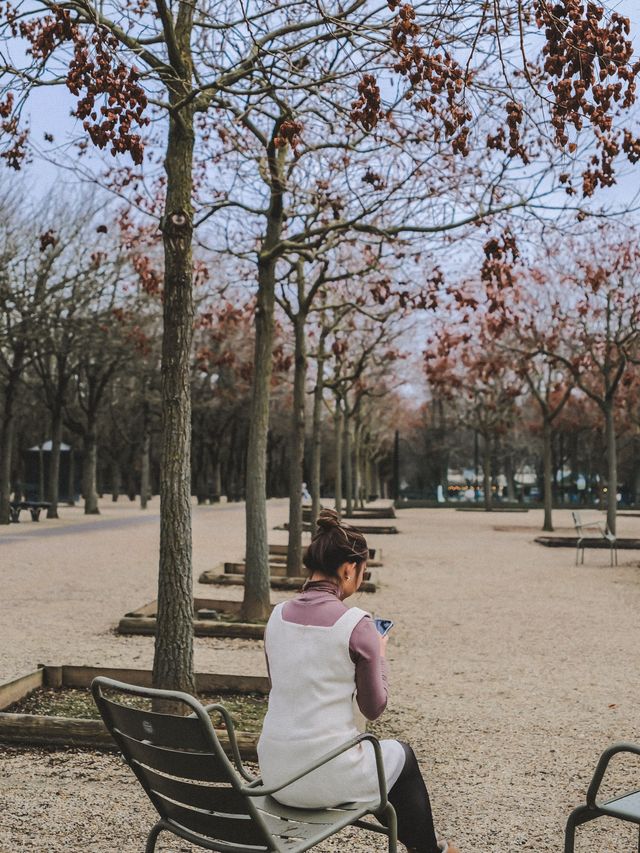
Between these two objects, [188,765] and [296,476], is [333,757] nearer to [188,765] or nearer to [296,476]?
[188,765]

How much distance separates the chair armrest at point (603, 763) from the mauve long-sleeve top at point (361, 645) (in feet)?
2.37

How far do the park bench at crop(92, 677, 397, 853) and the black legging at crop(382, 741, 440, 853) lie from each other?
0.09 metres

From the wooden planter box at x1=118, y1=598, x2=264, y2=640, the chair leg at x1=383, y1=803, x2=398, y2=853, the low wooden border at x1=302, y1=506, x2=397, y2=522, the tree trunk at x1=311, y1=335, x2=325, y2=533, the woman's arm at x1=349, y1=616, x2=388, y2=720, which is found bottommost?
the wooden planter box at x1=118, y1=598, x2=264, y2=640

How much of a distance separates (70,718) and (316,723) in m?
3.05

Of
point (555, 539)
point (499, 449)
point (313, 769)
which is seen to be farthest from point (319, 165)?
point (499, 449)

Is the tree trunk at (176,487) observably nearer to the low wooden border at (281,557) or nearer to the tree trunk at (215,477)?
the low wooden border at (281,557)

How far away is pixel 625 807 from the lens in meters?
3.33

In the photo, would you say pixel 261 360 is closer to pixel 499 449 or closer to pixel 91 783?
pixel 91 783

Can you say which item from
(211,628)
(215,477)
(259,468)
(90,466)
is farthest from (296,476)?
(215,477)

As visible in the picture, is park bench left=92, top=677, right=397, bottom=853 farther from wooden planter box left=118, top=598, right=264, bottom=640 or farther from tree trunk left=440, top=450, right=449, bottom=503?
tree trunk left=440, top=450, right=449, bottom=503

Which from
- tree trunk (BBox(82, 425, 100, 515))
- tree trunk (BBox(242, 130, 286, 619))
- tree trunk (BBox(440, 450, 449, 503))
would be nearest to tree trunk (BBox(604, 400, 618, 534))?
tree trunk (BBox(242, 130, 286, 619))

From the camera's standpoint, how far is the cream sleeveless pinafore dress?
10.7ft

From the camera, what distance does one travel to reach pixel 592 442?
61562mm

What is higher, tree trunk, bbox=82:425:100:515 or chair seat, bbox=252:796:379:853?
tree trunk, bbox=82:425:100:515
